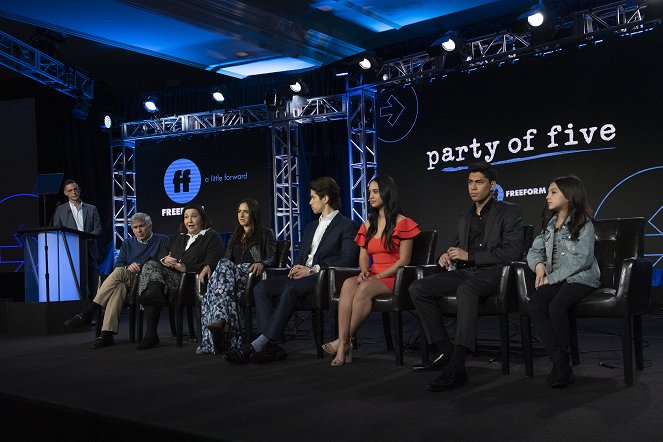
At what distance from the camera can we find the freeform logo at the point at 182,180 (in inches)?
409

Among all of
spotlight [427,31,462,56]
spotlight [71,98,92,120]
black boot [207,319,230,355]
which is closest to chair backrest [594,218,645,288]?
black boot [207,319,230,355]

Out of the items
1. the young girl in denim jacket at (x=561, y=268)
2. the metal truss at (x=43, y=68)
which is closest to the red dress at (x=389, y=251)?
the young girl in denim jacket at (x=561, y=268)

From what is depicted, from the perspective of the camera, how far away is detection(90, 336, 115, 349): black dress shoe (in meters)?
5.58

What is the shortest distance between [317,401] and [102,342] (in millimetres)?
2944

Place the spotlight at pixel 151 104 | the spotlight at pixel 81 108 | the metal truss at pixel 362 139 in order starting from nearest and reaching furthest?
1. the metal truss at pixel 362 139
2. the spotlight at pixel 81 108
3. the spotlight at pixel 151 104

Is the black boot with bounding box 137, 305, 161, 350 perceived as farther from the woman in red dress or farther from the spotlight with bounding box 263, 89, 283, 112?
the spotlight with bounding box 263, 89, 283, 112

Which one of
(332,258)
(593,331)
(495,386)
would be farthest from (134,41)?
(495,386)

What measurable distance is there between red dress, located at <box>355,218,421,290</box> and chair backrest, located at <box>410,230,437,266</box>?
0.50 ft

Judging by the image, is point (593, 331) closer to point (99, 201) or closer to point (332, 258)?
point (332, 258)

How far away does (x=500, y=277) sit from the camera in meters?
3.83

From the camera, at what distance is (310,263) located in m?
4.94

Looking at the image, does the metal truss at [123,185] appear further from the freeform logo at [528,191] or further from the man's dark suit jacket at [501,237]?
the man's dark suit jacket at [501,237]

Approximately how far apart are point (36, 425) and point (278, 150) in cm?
700

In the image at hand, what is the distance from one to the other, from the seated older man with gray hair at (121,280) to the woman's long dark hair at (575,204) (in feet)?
11.4
